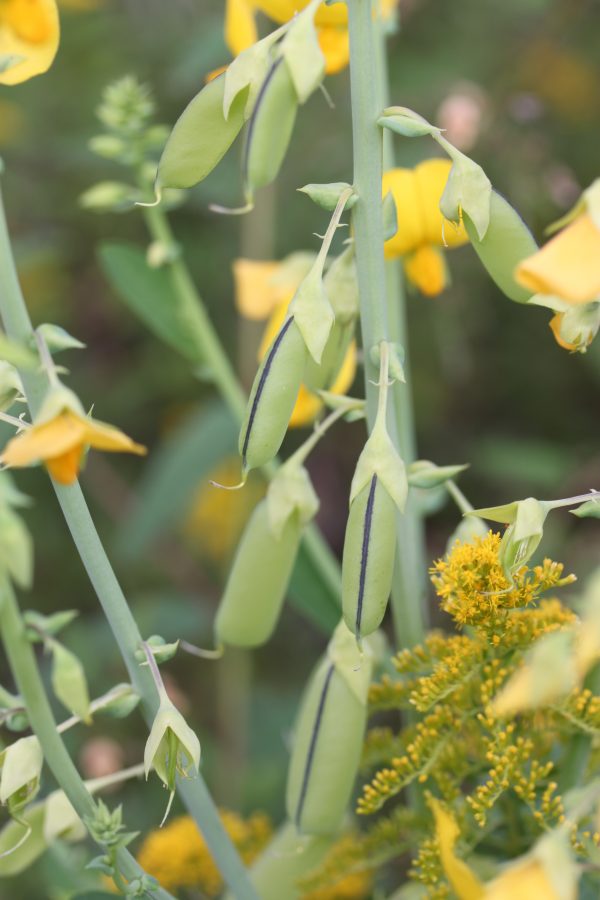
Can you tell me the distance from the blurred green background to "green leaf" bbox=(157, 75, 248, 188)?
25.7 inches

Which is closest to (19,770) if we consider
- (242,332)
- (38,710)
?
(38,710)

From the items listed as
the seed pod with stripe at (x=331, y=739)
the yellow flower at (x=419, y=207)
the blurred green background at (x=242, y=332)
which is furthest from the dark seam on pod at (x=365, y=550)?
the blurred green background at (x=242, y=332)

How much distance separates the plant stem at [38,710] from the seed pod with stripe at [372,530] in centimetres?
15

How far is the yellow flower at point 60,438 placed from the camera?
45 cm

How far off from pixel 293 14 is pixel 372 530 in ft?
1.06

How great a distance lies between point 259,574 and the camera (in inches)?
27.9

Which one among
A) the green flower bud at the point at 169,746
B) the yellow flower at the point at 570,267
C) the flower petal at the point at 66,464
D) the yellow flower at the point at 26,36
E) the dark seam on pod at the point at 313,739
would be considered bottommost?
the dark seam on pod at the point at 313,739

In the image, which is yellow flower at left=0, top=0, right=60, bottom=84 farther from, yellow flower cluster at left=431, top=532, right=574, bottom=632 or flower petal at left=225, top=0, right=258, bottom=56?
yellow flower cluster at left=431, top=532, right=574, bottom=632

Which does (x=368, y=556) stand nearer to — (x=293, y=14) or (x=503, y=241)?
(x=503, y=241)

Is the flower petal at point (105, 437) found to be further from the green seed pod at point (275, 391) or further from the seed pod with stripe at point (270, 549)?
the seed pod with stripe at point (270, 549)

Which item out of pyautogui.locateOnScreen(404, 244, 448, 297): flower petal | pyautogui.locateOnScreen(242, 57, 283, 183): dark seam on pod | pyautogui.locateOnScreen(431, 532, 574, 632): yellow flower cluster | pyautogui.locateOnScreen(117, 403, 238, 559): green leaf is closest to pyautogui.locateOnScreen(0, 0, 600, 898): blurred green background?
pyautogui.locateOnScreen(117, 403, 238, 559): green leaf

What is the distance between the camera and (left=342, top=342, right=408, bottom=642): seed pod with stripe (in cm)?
55

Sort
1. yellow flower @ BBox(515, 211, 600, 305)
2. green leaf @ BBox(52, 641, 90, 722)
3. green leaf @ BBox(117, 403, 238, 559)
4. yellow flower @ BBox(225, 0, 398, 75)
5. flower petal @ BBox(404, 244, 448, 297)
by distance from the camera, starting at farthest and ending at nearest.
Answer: green leaf @ BBox(117, 403, 238, 559)
flower petal @ BBox(404, 244, 448, 297)
yellow flower @ BBox(225, 0, 398, 75)
green leaf @ BBox(52, 641, 90, 722)
yellow flower @ BBox(515, 211, 600, 305)

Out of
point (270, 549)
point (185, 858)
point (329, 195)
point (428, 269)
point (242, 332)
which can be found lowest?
point (185, 858)
